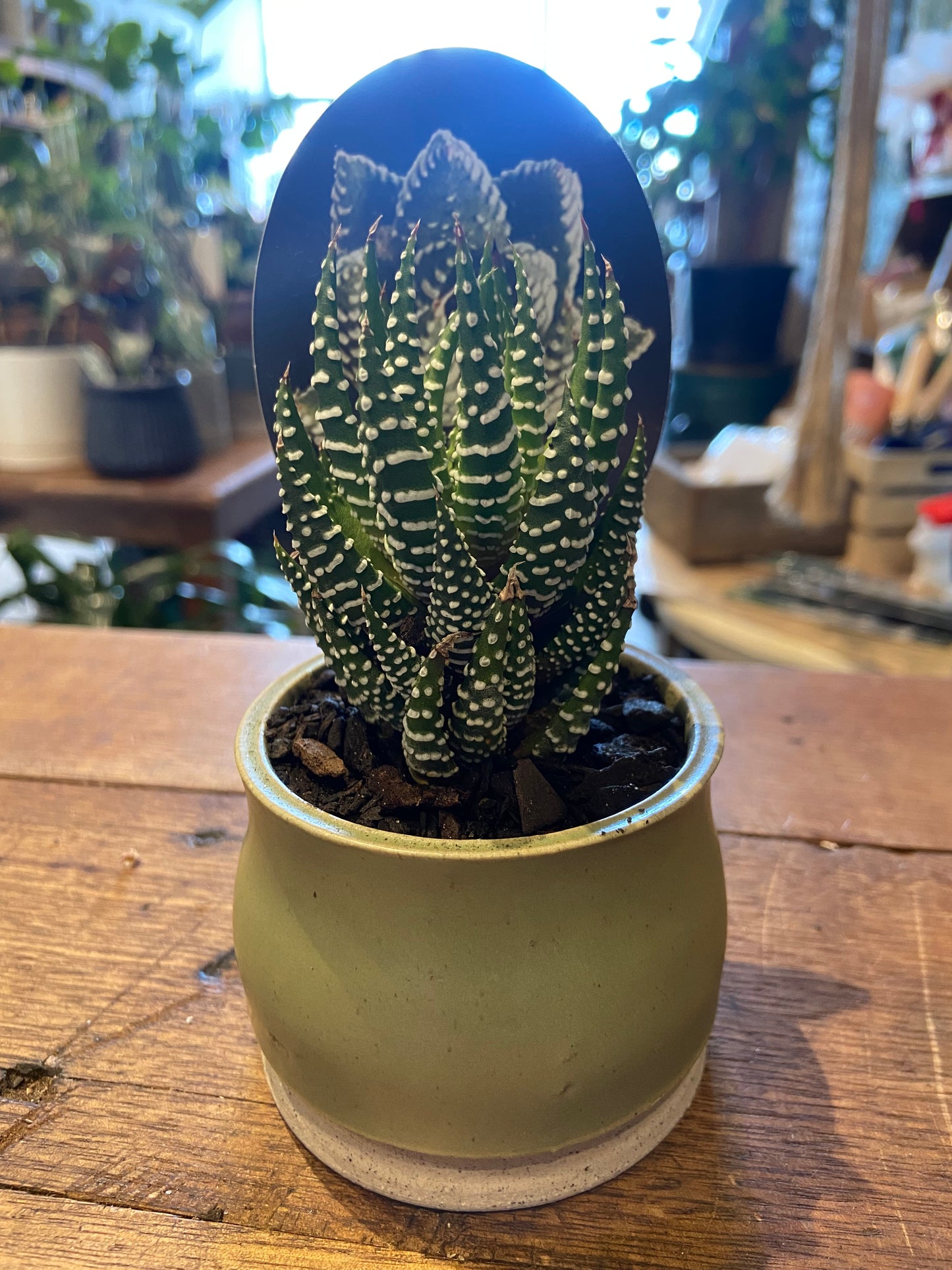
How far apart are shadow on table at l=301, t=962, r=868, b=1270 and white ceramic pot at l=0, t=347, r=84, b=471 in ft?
4.78

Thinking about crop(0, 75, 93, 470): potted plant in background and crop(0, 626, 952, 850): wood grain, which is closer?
crop(0, 626, 952, 850): wood grain

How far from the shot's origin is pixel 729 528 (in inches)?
53.6

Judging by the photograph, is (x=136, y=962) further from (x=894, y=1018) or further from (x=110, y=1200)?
(x=894, y=1018)

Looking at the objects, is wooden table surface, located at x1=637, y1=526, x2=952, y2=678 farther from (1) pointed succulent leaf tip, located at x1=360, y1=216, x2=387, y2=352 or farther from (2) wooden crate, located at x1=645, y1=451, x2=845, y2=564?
(1) pointed succulent leaf tip, located at x1=360, y1=216, x2=387, y2=352

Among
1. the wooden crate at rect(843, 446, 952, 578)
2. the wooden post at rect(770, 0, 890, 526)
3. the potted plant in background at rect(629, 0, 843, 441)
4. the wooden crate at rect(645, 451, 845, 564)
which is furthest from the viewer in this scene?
the potted plant in background at rect(629, 0, 843, 441)

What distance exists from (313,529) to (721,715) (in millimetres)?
457

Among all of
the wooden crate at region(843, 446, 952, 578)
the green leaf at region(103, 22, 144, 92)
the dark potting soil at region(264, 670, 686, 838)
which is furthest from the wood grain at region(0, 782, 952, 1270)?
the green leaf at region(103, 22, 144, 92)

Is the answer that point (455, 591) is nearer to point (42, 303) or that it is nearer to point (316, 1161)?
point (316, 1161)

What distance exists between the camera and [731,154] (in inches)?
66.8

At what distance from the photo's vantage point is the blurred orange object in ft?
4.21

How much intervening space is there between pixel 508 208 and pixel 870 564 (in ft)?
3.49

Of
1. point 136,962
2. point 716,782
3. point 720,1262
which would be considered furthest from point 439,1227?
point 716,782

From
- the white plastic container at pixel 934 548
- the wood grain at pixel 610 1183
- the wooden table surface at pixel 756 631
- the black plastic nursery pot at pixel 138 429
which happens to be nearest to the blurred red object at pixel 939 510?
the white plastic container at pixel 934 548

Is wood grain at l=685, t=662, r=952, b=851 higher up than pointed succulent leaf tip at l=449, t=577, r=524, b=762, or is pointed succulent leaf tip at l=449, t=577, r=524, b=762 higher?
pointed succulent leaf tip at l=449, t=577, r=524, b=762
